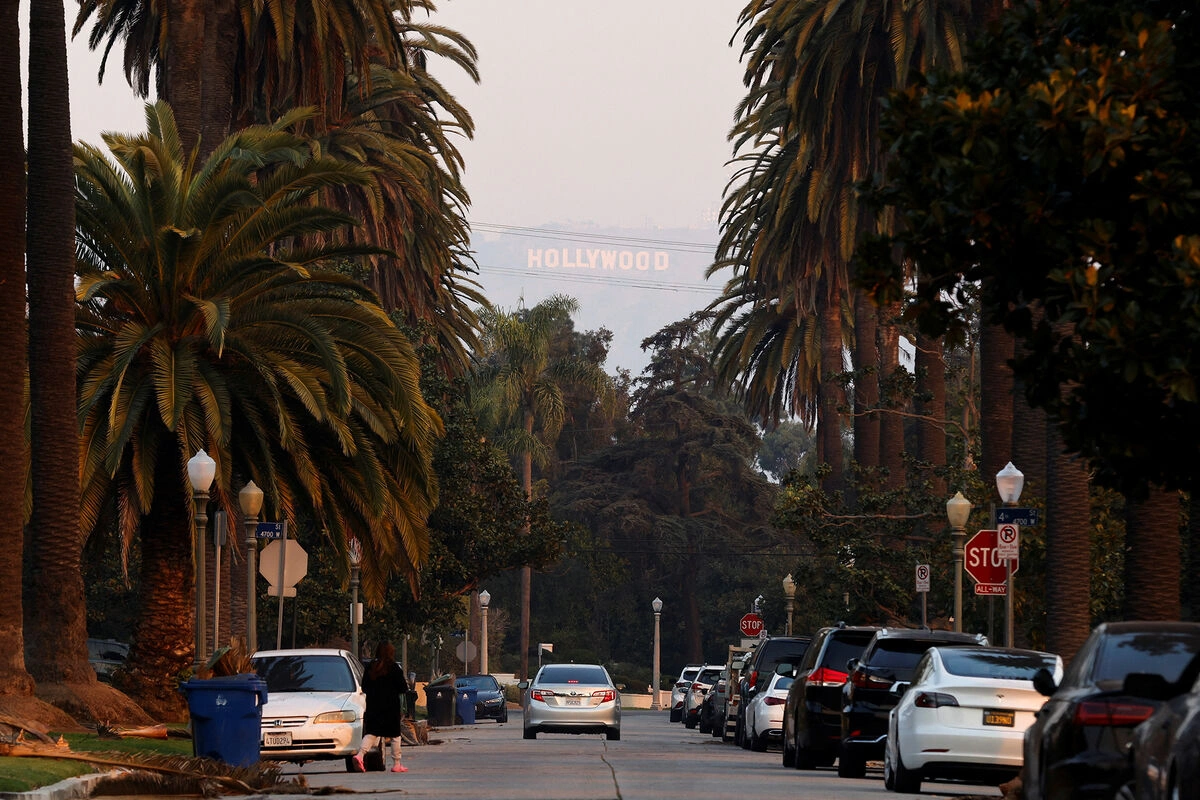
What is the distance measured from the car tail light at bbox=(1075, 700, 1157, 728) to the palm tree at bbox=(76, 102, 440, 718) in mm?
18407

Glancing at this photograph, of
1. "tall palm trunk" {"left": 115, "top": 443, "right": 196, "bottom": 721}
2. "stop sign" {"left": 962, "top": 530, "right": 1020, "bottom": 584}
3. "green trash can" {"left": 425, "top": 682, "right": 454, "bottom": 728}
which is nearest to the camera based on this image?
"stop sign" {"left": 962, "top": 530, "right": 1020, "bottom": 584}

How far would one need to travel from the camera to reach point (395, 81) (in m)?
49.2

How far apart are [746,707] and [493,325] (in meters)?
51.1

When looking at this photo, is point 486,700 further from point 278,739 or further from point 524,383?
point 278,739

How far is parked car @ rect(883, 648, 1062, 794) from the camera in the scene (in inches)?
771

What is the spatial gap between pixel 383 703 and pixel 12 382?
Answer: 6.01m

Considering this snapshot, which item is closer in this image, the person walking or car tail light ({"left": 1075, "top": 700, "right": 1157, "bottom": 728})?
car tail light ({"left": 1075, "top": 700, "right": 1157, "bottom": 728})

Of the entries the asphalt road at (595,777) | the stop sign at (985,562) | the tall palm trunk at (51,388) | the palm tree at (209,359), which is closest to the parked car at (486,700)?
the asphalt road at (595,777)

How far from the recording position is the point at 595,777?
2216cm

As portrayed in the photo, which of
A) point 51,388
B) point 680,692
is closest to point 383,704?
point 51,388

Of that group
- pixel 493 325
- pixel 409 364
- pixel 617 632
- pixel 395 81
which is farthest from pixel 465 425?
pixel 617 632

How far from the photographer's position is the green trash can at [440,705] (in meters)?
52.5

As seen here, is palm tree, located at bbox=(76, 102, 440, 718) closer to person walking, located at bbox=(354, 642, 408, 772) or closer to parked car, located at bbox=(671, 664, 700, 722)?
person walking, located at bbox=(354, 642, 408, 772)

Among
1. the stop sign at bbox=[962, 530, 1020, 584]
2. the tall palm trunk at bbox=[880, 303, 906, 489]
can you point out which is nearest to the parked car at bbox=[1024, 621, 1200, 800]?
the stop sign at bbox=[962, 530, 1020, 584]
